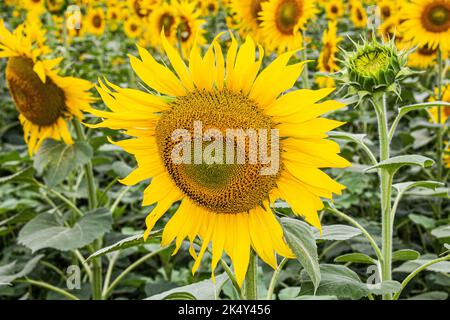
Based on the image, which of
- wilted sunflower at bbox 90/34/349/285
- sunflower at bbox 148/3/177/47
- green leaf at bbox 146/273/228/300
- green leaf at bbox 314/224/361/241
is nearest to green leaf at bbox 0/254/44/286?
green leaf at bbox 146/273/228/300

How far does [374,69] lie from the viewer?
1.26m

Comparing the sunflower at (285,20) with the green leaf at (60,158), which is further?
the sunflower at (285,20)

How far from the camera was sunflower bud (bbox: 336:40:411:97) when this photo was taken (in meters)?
1.25

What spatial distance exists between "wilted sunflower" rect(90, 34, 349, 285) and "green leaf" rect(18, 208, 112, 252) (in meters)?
0.69

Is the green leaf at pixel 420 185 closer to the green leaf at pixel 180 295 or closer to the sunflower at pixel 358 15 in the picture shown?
the green leaf at pixel 180 295

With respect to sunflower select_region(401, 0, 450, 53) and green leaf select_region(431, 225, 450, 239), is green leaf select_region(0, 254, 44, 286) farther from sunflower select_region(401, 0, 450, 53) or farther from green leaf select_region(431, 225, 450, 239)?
sunflower select_region(401, 0, 450, 53)

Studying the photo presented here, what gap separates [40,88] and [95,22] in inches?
136

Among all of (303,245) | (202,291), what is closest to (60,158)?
(202,291)

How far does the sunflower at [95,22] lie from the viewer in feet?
17.3

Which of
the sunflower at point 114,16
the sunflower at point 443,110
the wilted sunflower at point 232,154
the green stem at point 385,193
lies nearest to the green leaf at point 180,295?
the wilted sunflower at point 232,154

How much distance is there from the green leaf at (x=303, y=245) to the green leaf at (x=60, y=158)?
3.57 feet

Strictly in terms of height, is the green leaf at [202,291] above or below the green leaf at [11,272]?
above

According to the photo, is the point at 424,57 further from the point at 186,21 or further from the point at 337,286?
the point at 337,286
